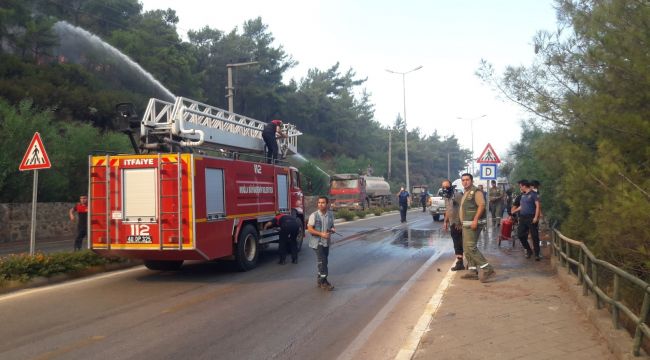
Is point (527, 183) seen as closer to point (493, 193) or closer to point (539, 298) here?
point (539, 298)

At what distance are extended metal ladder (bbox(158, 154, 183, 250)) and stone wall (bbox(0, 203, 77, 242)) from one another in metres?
11.6

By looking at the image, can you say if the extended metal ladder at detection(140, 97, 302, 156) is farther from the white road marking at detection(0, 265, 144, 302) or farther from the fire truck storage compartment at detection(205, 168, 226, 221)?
the white road marking at detection(0, 265, 144, 302)

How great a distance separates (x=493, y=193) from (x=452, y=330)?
1330 centimetres

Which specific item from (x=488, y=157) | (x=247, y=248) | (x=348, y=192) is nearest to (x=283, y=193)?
(x=247, y=248)

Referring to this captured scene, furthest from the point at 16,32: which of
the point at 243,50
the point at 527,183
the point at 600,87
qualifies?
the point at 600,87

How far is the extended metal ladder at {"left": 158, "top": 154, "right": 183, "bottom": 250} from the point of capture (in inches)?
377

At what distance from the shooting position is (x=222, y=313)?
754cm

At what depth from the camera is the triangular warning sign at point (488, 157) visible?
15.7 metres

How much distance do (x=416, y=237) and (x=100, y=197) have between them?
1110cm

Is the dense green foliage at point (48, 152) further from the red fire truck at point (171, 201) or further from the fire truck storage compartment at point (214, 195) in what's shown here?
the fire truck storage compartment at point (214, 195)

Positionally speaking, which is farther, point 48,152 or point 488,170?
point 48,152

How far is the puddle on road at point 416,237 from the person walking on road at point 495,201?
1.91m

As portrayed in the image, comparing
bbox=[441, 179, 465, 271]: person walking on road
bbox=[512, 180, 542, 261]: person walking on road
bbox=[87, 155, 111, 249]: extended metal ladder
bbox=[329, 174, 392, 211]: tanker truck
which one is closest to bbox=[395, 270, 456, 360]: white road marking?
Answer: bbox=[441, 179, 465, 271]: person walking on road

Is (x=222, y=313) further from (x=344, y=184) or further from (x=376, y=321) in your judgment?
(x=344, y=184)
